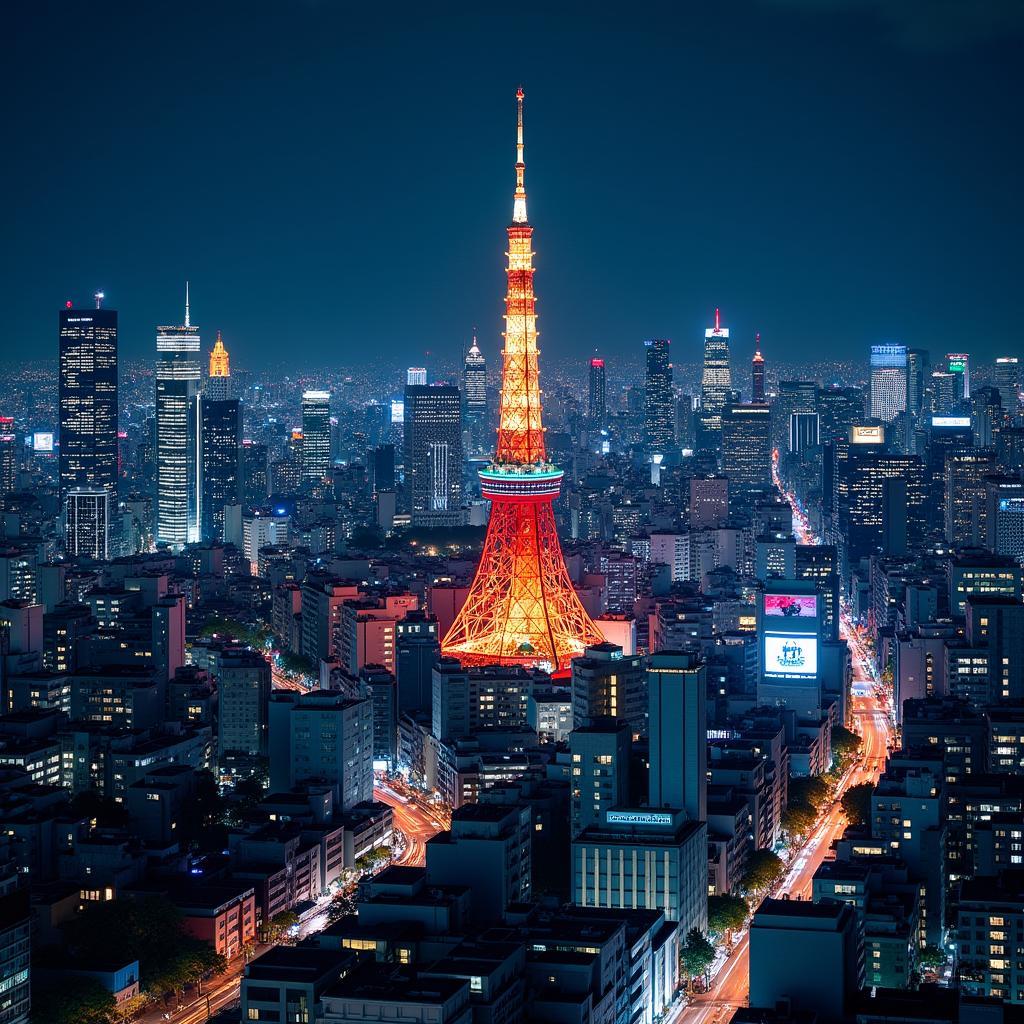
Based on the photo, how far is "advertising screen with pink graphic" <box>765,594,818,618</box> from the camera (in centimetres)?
2869

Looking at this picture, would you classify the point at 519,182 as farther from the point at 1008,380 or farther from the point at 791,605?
the point at 1008,380

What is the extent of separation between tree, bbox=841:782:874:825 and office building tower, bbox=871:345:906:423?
44.7m

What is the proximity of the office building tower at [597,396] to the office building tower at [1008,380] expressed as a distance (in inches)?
567

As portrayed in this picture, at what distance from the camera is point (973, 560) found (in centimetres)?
3459

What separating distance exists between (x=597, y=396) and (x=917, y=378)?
36.7 feet

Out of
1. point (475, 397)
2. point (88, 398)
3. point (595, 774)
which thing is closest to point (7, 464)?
point (88, 398)

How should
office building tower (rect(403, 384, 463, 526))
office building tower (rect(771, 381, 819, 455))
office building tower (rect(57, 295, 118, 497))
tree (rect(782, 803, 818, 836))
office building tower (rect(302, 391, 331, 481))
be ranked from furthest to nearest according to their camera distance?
office building tower (rect(771, 381, 819, 455)) → office building tower (rect(302, 391, 331, 481)) → office building tower (rect(403, 384, 463, 526)) → office building tower (rect(57, 295, 118, 497)) → tree (rect(782, 803, 818, 836))

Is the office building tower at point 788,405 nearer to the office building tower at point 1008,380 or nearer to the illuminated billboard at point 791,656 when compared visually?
the office building tower at point 1008,380

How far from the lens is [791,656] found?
28406mm

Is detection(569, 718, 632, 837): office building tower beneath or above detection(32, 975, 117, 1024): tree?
above

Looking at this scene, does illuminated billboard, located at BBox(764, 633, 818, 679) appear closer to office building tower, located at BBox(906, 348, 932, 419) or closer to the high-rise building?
the high-rise building

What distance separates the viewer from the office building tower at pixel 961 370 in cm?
6656

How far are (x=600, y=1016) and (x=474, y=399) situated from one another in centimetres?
5282

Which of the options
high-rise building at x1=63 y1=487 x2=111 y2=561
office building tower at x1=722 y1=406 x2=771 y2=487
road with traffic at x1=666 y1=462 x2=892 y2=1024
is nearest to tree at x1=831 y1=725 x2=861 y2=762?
road with traffic at x1=666 y1=462 x2=892 y2=1024
